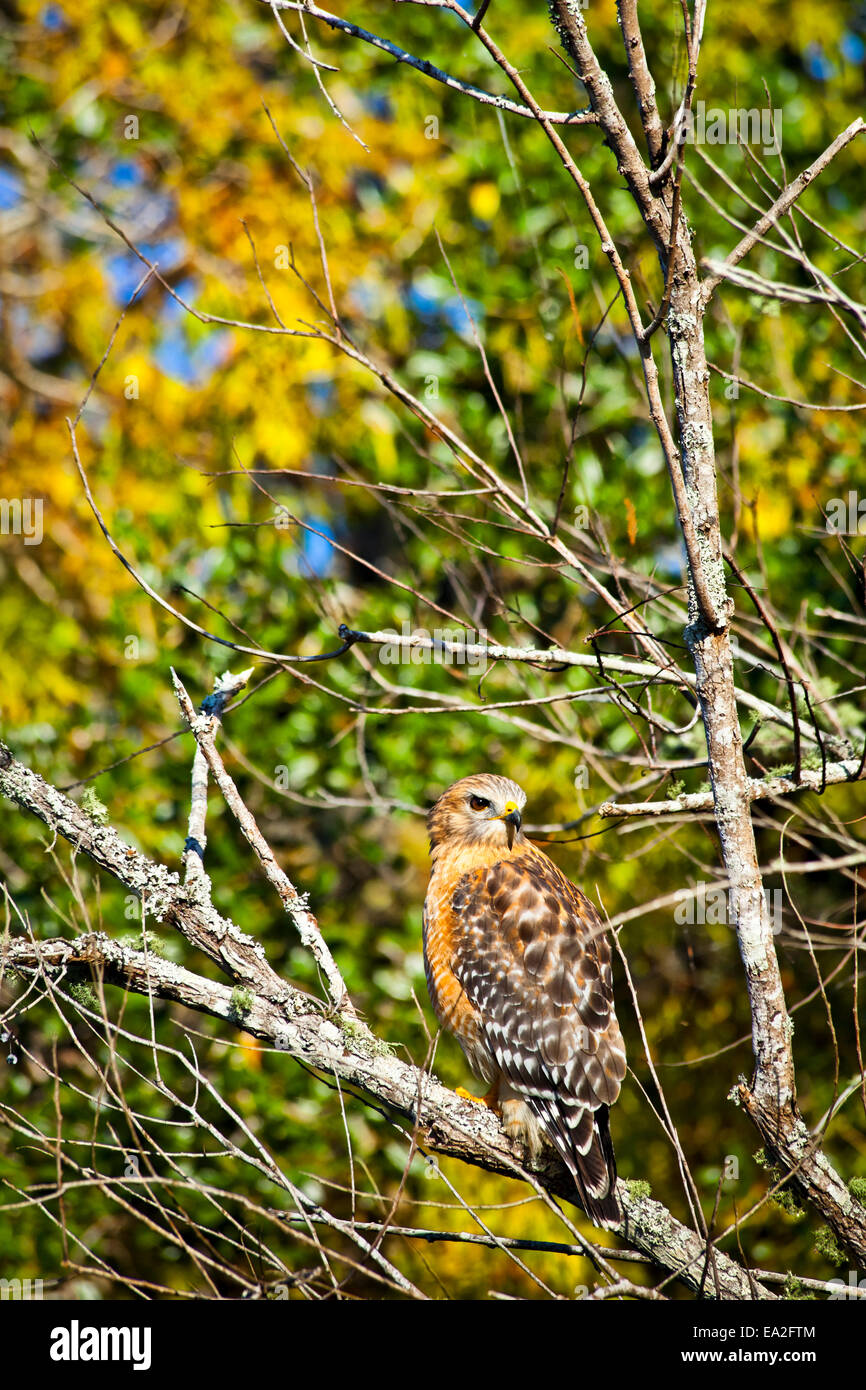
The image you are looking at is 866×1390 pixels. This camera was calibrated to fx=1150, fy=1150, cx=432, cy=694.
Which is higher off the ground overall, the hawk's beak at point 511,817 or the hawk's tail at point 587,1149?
the hawk's beak at point 511,817

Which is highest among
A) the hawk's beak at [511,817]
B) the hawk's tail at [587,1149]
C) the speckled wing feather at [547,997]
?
the hawk's beak at [511,817]

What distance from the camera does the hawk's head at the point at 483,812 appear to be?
181 inches

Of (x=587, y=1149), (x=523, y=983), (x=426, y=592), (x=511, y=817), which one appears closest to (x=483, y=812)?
(x=511, y=817)

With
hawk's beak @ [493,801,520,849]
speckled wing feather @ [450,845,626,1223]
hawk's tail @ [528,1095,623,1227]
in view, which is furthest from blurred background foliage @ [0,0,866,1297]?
hawk's tail @ [528,1095,623,1227]

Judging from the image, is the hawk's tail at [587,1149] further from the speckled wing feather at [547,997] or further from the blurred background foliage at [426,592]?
the blurred background foliage at [426,592]

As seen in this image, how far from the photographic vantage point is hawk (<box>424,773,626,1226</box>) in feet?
12.4

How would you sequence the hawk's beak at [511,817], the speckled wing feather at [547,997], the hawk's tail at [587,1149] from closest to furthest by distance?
the hawk's tail at [587,1149] → the speckled wing feather at [547,997] → the hawk's beak at [511,817]

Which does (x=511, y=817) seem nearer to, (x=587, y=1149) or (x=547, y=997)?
(x=547, y=997)

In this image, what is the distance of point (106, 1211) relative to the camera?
16.1 feet

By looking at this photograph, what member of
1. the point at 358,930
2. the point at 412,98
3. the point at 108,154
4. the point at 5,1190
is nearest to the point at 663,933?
the point at 358,930

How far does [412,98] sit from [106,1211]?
5.49m

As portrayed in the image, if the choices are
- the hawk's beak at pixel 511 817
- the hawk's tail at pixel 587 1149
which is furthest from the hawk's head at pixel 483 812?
the hawk's tail at pixel 587 1149

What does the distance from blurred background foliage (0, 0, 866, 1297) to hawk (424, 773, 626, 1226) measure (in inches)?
10.9
